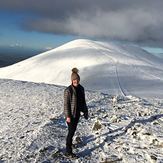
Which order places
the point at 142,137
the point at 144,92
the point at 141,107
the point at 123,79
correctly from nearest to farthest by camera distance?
the point at 142,137, the point at 141,107, the point at 144,92, the point at 123,79

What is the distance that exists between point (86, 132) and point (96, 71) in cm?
8879

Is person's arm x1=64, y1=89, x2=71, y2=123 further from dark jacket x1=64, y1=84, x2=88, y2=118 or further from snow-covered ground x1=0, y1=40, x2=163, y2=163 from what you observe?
snow-covered ground x1=0, y1=40, x2=163, y2=163

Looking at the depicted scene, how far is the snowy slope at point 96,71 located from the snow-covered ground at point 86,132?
4375 centimetres

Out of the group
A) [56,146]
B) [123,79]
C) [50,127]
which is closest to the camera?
[56,146]

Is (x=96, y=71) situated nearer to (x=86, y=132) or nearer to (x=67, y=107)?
(x=86, y=132)

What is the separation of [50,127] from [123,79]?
7306 cm

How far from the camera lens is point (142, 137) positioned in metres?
16.1

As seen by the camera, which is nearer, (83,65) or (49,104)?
(49,104)

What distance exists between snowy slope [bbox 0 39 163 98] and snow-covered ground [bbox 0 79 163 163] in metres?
43.7

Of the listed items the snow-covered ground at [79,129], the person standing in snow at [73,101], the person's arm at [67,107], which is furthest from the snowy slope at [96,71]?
the person's arm at [67,107]

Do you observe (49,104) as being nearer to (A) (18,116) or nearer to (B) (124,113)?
(A) (18,116)

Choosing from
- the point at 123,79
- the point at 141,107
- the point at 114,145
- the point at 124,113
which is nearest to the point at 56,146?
the point at 114,145

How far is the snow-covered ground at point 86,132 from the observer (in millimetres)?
13992

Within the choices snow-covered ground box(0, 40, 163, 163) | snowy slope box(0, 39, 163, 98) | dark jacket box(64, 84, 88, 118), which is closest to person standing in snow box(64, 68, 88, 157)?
dark jacket box(64, 84, 88, 118)
